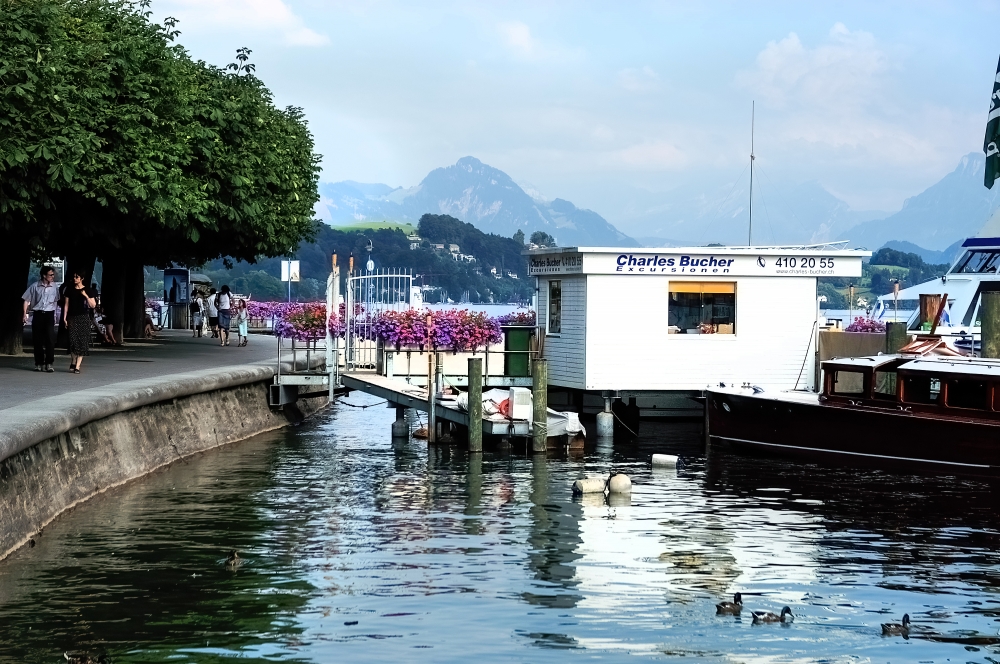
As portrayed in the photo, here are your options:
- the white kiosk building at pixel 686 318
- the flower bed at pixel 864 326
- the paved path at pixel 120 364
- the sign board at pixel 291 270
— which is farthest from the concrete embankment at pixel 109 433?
the sign board at pixel 291 270

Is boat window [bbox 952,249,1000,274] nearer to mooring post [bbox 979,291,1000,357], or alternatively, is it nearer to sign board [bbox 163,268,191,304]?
mooring post [bbox 979,291,1000,357]

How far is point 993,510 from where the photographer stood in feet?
77.4

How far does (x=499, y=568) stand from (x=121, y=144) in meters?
19.4

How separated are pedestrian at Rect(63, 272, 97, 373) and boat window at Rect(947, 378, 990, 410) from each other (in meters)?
17.0

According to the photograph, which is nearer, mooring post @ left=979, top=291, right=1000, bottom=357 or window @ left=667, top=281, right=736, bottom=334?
mooring post @ left=979, top=291, right=1000, bottom=357

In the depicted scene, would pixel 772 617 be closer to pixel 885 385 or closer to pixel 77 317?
pixel 885 385

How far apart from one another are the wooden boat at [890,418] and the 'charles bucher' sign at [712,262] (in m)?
3.77

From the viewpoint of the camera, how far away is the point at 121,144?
3369 centimetres

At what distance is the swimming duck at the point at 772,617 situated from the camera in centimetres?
1502

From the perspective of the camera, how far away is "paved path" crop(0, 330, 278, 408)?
26203 millimetres

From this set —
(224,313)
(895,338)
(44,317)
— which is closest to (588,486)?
(44,317)

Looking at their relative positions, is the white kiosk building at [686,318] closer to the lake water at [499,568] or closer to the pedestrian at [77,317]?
the lake water at [499,568]

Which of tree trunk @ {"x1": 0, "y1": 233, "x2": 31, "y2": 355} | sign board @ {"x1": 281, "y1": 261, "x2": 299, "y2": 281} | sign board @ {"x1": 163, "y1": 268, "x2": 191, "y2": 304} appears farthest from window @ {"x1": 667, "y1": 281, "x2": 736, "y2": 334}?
sign board @ {"x1": 163, "y1": 268, "x2": 191, "y2": 304}

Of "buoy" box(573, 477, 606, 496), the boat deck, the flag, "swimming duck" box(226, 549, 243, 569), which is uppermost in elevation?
the flag
